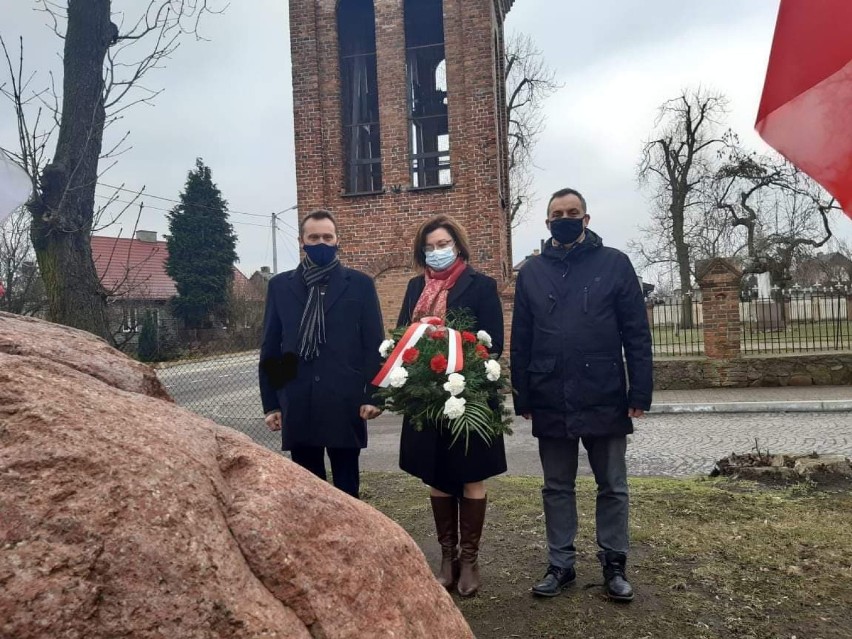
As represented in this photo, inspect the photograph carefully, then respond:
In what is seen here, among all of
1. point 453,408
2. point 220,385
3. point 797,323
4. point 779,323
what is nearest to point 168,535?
point 453,408

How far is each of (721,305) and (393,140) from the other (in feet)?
23.5

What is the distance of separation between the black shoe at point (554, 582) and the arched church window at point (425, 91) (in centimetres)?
1087

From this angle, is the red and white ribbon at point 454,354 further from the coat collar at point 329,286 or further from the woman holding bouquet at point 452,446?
the coat collar at point 329,286

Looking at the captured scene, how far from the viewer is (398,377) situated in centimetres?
336

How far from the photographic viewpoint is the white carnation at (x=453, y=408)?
10.6 ft

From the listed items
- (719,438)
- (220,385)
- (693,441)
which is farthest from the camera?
(220,385)

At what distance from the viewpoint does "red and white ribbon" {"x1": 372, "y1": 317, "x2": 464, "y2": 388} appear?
334 centimetres

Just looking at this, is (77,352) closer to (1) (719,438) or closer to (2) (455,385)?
(2) (455,385)

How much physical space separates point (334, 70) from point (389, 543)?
43.3ft

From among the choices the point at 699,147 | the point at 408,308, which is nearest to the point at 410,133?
the point at 408,308

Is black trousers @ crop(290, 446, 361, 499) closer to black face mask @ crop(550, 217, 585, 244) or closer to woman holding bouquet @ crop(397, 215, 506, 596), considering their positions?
woman holding bouquet @ crop(397, 215, 506, 596)

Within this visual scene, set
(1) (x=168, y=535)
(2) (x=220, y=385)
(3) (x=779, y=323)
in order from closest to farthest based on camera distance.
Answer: (1) (x=168, y=535)
(3) (x=779, y=323)
(2) (x=220, y=385)

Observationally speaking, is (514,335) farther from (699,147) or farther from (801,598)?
(699,147)

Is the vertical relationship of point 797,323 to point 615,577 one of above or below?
above
